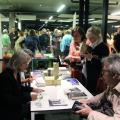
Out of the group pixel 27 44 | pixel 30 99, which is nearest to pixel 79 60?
pixel 30 99

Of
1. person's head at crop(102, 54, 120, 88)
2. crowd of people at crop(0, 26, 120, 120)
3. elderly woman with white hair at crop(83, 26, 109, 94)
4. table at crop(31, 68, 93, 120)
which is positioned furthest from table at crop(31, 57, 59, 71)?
person's head at crop(102, 54, 120, 88)

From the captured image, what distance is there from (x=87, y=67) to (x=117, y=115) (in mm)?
2223

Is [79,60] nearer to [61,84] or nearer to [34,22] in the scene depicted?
[61,84]

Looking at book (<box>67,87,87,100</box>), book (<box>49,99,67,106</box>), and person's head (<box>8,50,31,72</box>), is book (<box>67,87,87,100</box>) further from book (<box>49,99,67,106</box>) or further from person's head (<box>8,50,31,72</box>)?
person's head (<box>8,50,31,72</box>)

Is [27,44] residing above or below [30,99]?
above

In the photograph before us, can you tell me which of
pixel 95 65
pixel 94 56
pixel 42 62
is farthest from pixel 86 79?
pixel 42 62

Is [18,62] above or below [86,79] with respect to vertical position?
above

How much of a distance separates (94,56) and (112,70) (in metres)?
1.90

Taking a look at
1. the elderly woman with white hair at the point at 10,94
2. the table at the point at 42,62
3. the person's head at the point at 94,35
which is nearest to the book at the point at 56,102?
the elderly woman with white hair at the point at 10,94

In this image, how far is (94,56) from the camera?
4.12 metres

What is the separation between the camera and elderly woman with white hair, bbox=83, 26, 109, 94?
4.12 m

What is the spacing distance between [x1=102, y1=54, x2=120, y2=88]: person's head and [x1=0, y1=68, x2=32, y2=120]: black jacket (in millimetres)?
915

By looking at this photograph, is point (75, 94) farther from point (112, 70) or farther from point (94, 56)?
point (94, 56)

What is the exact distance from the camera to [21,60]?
2834 mm
